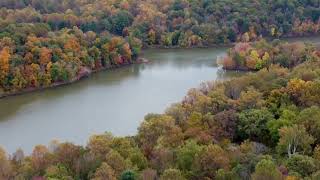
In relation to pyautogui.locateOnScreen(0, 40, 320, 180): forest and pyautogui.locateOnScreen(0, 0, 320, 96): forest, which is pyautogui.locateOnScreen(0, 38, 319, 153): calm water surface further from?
pyautogui.locateOnScreen(0, 40, 320, 180): forest

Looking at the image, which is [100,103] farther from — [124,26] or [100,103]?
[124,26]

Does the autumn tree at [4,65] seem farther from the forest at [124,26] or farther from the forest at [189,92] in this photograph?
the forest at [124,26]

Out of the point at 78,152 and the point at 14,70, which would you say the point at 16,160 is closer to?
the point at 78,152

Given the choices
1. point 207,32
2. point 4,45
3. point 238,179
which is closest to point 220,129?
point 238,179

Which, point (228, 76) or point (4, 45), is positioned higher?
point (4, 45)

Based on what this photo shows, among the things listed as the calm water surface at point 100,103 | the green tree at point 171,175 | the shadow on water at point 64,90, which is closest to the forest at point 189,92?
the green tree at point 171,175

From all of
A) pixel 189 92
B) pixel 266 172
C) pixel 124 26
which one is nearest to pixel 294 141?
pixel 266 172
